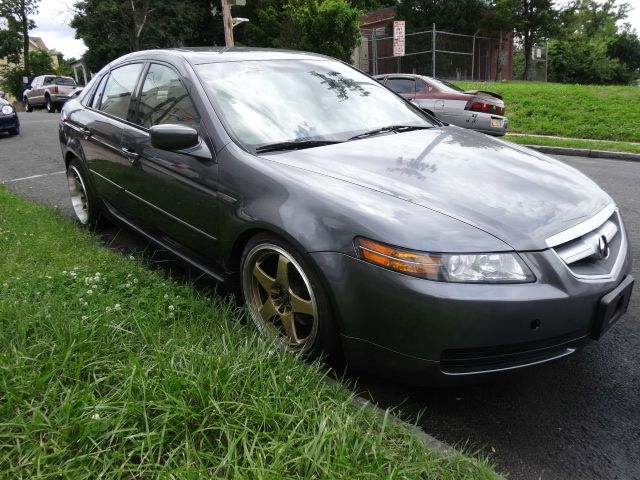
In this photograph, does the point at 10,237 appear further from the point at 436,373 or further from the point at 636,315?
the point at 636,315

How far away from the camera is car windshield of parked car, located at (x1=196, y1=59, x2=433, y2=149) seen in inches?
119

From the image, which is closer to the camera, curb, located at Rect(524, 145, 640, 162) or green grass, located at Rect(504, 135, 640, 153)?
curb, located at Rect(524, 145, 640, 162)

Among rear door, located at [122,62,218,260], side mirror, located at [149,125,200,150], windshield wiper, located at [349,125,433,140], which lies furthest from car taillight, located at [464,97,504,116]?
side mirror, located at [149,125,200,150]

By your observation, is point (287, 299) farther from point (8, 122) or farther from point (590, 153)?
point (8, 122)

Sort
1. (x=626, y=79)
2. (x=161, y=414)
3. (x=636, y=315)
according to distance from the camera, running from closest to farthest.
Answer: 1. (x=161, y=414)
2. (x=636, y=315)
3. (x=626, y=79)

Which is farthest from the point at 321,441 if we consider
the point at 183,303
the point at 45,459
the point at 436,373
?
the point at 183,303

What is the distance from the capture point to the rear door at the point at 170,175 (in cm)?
300

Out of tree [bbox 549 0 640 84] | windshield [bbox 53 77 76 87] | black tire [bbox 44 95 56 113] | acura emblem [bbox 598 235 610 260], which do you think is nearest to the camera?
acura emblem [bbox 598 235 610 260]

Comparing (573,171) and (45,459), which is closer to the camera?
(45,459)

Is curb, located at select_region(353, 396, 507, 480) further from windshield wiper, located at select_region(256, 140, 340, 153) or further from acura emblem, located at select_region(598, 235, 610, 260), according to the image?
windshield wiper, located at select_region(256, 140, 340, 153)

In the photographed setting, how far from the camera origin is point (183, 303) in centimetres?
298

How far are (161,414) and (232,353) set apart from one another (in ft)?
Result: 1.53

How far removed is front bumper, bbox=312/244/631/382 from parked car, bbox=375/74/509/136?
8.00 meters

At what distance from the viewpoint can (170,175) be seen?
3.25m
